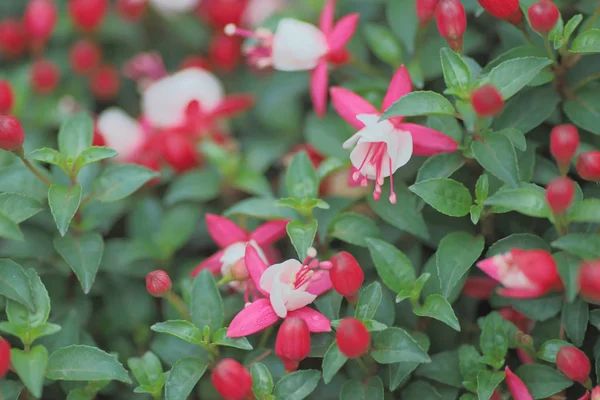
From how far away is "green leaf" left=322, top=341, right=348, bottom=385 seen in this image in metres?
0.80

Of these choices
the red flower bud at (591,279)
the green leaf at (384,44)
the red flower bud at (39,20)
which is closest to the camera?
the red flower bud at (591,279)

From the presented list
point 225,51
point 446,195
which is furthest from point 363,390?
point 225,51

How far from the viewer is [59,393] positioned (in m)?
1.01

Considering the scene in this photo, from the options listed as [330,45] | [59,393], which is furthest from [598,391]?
[59,393]

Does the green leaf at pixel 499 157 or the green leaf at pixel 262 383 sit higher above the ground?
the green leaf at pixel 499 157

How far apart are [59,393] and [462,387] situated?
0.62 m

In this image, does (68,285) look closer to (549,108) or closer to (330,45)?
(330,45)

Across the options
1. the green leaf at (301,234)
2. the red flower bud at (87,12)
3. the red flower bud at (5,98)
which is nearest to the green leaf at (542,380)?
the green leaf at (301,234)

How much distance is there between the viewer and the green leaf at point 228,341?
86 centimetres

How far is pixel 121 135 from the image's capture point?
1282mm

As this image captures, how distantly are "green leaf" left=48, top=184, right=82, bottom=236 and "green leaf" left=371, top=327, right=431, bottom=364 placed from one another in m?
0.45

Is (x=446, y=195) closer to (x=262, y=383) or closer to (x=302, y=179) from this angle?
(x=302, y=179)

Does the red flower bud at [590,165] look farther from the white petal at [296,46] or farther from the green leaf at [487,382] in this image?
the white petal at [296,46]

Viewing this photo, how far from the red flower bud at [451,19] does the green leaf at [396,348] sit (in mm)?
411
